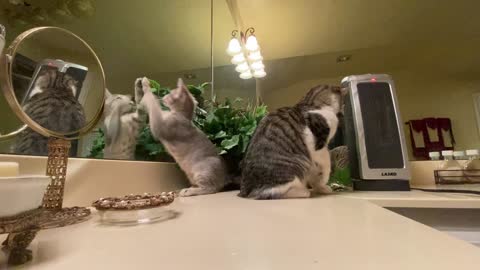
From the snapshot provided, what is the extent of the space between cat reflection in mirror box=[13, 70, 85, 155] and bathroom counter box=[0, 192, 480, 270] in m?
0.19

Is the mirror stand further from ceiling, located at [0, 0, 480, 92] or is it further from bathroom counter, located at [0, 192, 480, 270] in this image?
ceiling, located at [0, 0, 480, 92]

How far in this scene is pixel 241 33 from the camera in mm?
1870

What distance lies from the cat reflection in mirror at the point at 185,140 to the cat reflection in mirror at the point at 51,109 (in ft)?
1.17

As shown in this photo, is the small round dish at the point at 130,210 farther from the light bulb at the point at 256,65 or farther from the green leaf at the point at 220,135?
the light bulb at the point at 256,65

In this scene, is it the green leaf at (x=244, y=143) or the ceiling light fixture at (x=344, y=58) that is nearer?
the green leaf at (x=244, y=143)

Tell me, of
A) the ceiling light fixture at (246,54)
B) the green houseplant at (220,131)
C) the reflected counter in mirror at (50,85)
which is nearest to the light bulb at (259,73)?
the ceiling light fixture at (246,54)

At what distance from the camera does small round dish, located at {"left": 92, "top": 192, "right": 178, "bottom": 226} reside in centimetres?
44

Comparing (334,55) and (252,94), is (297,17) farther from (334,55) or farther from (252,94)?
(252,94)

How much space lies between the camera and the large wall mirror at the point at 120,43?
473 mm

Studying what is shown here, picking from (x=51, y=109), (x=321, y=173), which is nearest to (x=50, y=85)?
(x=51, y=109)

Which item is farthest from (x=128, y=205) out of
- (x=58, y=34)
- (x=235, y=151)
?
(x=235, y=151)

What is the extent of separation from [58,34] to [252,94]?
1424mm

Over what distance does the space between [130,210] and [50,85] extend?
0.99 ft

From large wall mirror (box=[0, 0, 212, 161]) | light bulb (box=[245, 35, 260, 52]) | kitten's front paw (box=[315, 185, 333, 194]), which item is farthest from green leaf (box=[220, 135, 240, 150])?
light bulb (box=[245, 35, 260, 52])
